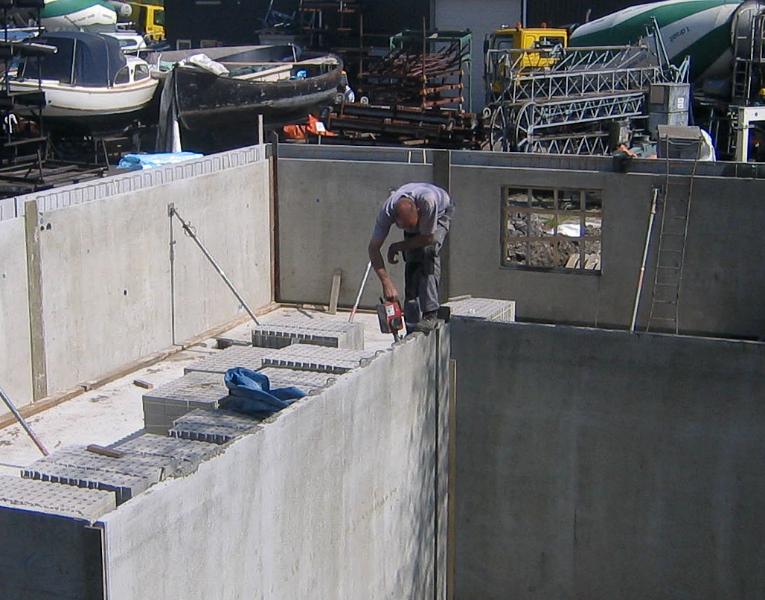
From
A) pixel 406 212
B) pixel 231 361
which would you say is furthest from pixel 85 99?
pixel 231 361

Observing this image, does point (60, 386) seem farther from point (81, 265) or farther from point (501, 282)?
point (501, 282)

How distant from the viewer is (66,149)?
25.7 meters

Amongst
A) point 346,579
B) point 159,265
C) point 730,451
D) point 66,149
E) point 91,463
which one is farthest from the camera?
point 66,149

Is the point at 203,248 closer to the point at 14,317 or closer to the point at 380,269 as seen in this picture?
the point at 14,317

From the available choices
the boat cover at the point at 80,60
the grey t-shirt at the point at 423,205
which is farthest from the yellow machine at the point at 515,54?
the grey t-shirt at the point at 423,205

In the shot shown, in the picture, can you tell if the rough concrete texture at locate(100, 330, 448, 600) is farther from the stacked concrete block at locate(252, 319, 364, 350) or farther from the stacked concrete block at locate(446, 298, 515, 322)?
the stacked concrete block at locate(252, 319, 364, 350)

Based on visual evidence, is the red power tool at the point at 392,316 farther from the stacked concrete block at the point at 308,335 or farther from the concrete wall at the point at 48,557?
the concrete wall at the point at 48,557

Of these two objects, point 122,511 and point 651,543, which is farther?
point 651,543

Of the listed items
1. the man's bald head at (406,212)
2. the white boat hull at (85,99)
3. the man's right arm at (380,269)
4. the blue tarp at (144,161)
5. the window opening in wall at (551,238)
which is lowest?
the window opening in wall at (551,238)

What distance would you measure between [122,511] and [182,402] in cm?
262

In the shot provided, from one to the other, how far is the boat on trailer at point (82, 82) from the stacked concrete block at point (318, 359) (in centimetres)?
1716

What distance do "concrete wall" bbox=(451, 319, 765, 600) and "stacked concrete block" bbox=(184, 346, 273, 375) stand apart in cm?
144

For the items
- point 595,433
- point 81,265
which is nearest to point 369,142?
point 81,265

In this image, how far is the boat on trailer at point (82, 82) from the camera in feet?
80.8
